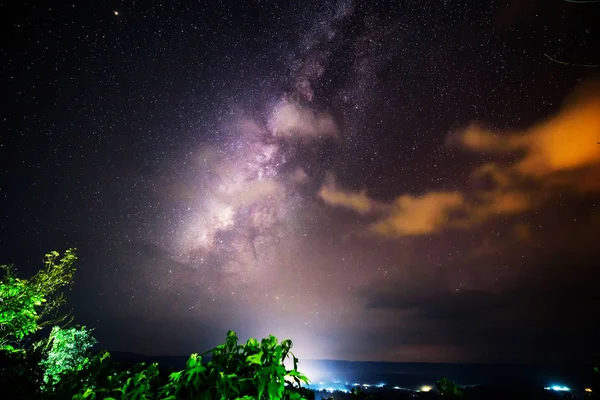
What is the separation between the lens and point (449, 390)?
3977 mm

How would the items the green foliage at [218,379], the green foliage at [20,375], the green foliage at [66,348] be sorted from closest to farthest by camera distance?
the green foliage at [218,379] → the green foliage at [20,375] → the green foliage at [66,348]

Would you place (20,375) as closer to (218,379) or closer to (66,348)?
(218,379)

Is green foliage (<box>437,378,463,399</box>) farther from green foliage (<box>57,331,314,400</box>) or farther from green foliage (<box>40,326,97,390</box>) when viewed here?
green foliage (<box>40,326,97,390</box>)

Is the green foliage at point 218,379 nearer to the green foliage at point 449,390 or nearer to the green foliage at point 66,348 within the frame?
the green foliage at point 449,390

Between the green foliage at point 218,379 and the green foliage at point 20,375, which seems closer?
the green foliage at point 218,379

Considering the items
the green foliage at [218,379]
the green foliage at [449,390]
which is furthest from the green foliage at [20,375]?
the green foliage at [449,390]

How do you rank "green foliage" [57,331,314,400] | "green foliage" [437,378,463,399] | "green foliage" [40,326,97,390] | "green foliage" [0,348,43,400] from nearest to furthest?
"green foliage" [57,331,314,400] → "green foliage" [0,348,43,400] → "green foliage" [437,378,463,399] → "green foliage" [40,326,97,390]

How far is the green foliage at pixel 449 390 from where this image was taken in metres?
3.87

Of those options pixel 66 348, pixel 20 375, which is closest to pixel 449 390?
pixel 20 375

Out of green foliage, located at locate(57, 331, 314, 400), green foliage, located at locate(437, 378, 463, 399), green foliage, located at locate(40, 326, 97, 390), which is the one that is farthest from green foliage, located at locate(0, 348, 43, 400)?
green foliage, located at locate(40, 326, 97, 390)

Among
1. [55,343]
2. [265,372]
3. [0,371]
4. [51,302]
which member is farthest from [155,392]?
[55,343]

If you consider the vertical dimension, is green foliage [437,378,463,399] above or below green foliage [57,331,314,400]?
below

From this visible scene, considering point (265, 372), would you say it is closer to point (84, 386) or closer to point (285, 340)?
point (285, 340)

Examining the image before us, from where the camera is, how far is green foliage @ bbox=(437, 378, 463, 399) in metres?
3.87
